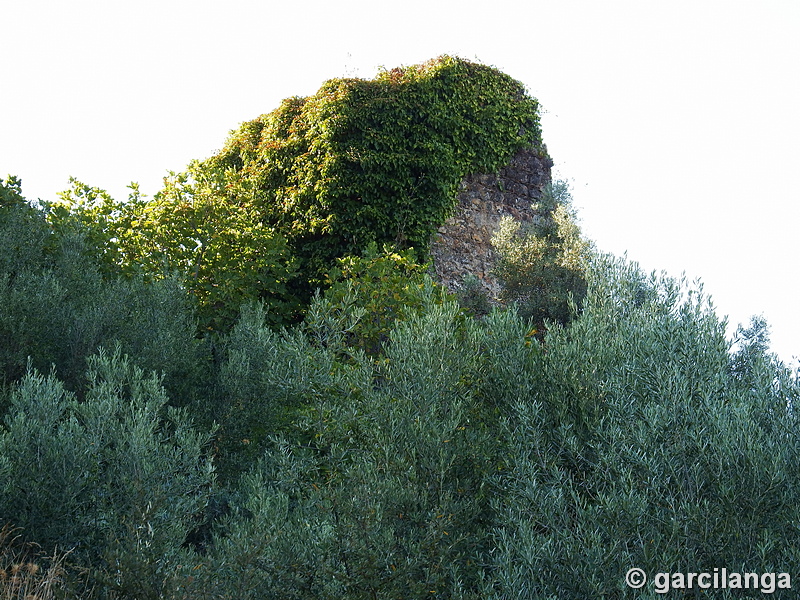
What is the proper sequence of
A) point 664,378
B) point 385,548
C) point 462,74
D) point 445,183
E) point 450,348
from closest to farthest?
point 385,548 < point 664,378 < point 450,348 < point 445,183 < point 462,74

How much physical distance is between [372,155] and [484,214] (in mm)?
3218

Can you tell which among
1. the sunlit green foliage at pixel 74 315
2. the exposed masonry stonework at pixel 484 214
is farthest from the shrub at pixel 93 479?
the exposed masonry stonework at pixel 484 214

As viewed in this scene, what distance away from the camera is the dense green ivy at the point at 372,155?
1303cm

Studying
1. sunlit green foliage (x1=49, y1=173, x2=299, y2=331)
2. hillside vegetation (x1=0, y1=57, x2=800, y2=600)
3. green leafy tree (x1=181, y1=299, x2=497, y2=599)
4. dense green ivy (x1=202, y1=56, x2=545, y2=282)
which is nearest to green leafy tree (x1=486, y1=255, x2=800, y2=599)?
hillside vegetation (x1=0, y1=57, x2=800, y2=600)

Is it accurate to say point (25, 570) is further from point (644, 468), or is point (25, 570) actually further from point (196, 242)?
point (196, 242)

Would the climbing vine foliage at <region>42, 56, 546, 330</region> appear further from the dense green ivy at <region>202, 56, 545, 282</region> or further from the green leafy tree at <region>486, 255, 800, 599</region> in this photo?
the green leafy tree at <region>486, 255, 800, 599</region>

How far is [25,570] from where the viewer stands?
493 centimetres

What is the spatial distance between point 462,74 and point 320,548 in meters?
12.4

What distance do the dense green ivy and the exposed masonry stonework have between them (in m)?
0.42

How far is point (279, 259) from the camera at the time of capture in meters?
12.9

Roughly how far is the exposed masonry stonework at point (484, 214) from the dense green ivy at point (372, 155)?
0.42 m

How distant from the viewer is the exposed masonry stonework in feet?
47.6

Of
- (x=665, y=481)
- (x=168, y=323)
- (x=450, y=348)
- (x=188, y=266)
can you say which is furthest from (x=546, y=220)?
A: (x=665, y=481)

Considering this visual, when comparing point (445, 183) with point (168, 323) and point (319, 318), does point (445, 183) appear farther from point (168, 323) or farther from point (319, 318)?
point (319, 318)
